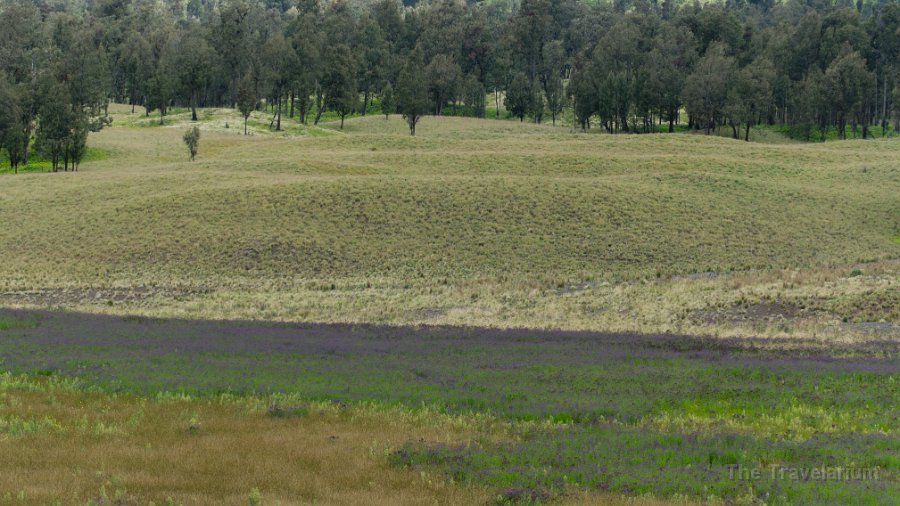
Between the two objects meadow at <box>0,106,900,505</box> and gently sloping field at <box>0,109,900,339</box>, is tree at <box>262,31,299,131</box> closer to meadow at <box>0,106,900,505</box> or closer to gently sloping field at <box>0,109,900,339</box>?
meadow at <box>0,106,900,505</box>

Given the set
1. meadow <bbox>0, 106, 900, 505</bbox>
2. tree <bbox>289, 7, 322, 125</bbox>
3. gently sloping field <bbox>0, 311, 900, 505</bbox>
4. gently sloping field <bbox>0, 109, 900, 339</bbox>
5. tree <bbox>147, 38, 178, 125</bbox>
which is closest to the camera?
gently sloping field <bbox>0, 311, 900, 505</bbox>

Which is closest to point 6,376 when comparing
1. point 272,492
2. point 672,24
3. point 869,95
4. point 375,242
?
point 272,492

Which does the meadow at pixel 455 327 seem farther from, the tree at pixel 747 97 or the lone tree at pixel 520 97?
the lone tree at pixel 520 97

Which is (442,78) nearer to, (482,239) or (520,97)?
(520,97)

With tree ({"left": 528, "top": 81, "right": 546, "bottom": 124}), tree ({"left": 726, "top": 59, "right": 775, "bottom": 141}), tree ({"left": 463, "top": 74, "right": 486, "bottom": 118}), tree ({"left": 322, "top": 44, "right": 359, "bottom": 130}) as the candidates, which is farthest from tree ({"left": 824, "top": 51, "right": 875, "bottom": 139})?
tree ({"left": 322, "top": 44, "right": 359, "bottom": 130})

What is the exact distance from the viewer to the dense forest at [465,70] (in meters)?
126

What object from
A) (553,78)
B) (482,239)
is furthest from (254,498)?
(553,78)

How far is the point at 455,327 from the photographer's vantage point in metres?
33.9

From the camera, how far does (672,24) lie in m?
163

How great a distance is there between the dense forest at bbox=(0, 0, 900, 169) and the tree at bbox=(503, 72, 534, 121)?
312 mm

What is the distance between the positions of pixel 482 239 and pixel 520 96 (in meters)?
103

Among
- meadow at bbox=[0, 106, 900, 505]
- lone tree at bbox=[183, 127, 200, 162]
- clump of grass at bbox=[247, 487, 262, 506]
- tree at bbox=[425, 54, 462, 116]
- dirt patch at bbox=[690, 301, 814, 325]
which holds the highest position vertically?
tree at bbox=[425, 54, 462, 116]

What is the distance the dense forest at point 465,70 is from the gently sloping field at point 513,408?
269 feet

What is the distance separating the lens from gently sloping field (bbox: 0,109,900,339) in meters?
40.4
